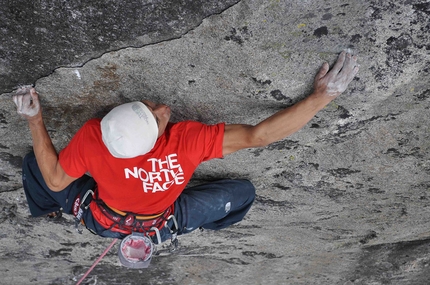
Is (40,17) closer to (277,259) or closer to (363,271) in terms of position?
(277,259)

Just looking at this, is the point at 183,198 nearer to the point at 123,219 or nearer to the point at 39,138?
the point at 123,219

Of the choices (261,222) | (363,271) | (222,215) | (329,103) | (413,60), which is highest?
(413,60)

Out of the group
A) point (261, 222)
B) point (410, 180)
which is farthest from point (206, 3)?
point (261, 222)

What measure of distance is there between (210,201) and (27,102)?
3.65 ft

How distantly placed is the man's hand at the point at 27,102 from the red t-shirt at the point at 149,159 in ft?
0.74

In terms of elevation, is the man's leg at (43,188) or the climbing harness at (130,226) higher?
→ the man's leg at (43,188)

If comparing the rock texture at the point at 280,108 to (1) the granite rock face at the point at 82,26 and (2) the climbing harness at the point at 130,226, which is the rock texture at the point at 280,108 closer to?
(1) the granite rock face at the point at 82,26

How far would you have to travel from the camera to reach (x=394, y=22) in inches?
71.9

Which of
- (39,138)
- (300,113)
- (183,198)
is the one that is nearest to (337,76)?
(300,113)

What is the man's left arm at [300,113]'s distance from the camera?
6.41 feet

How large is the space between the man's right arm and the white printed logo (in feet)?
1.13

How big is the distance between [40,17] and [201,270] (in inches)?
114

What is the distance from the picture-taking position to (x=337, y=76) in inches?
77.0

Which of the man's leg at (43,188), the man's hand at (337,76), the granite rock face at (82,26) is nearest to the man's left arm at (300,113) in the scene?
the man's hand at (337,76)
